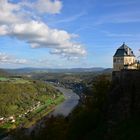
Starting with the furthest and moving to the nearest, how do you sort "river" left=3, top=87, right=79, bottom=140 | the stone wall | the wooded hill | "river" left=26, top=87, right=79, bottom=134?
1. the wooded hill
2. "river" left=26, top=87, right=79, bottom=134
3. "river" left=3, top=87, right=79, bottom=140
4. the stone wall

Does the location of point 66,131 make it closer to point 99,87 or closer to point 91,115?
point 91,115

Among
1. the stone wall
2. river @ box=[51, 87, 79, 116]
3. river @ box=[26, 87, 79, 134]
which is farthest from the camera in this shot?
river @ box=[51, 87, 79, 116]

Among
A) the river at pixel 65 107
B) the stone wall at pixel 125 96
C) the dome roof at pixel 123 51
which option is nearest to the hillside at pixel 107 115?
the stone wall at pixel 125 96

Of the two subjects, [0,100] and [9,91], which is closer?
[0,100]

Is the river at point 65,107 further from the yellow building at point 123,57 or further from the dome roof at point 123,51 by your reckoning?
the dome roof at point 123,51

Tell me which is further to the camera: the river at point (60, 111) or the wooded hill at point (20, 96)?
the wooded hill at point (20, 96)

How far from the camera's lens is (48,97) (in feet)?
506

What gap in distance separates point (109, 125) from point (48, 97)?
129 metres

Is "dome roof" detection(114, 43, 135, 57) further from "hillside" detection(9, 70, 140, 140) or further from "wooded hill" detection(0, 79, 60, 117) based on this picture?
"wooded hill" detection(0, 79, 60, 117)

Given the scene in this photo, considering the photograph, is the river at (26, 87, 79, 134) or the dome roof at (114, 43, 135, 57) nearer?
the dome roof at (114, 43, 135, 57)

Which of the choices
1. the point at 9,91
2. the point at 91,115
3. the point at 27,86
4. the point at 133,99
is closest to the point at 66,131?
the point at 91,115

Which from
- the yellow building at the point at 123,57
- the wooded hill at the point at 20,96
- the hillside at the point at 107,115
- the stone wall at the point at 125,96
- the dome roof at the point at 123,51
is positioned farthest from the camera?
the wooded hill at the point at 20,96

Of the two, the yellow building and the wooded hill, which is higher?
the yellow building

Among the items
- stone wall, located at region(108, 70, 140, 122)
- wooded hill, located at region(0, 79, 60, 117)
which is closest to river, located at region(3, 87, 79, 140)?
wooded hill, located at region(0, 79, 60, 117)
